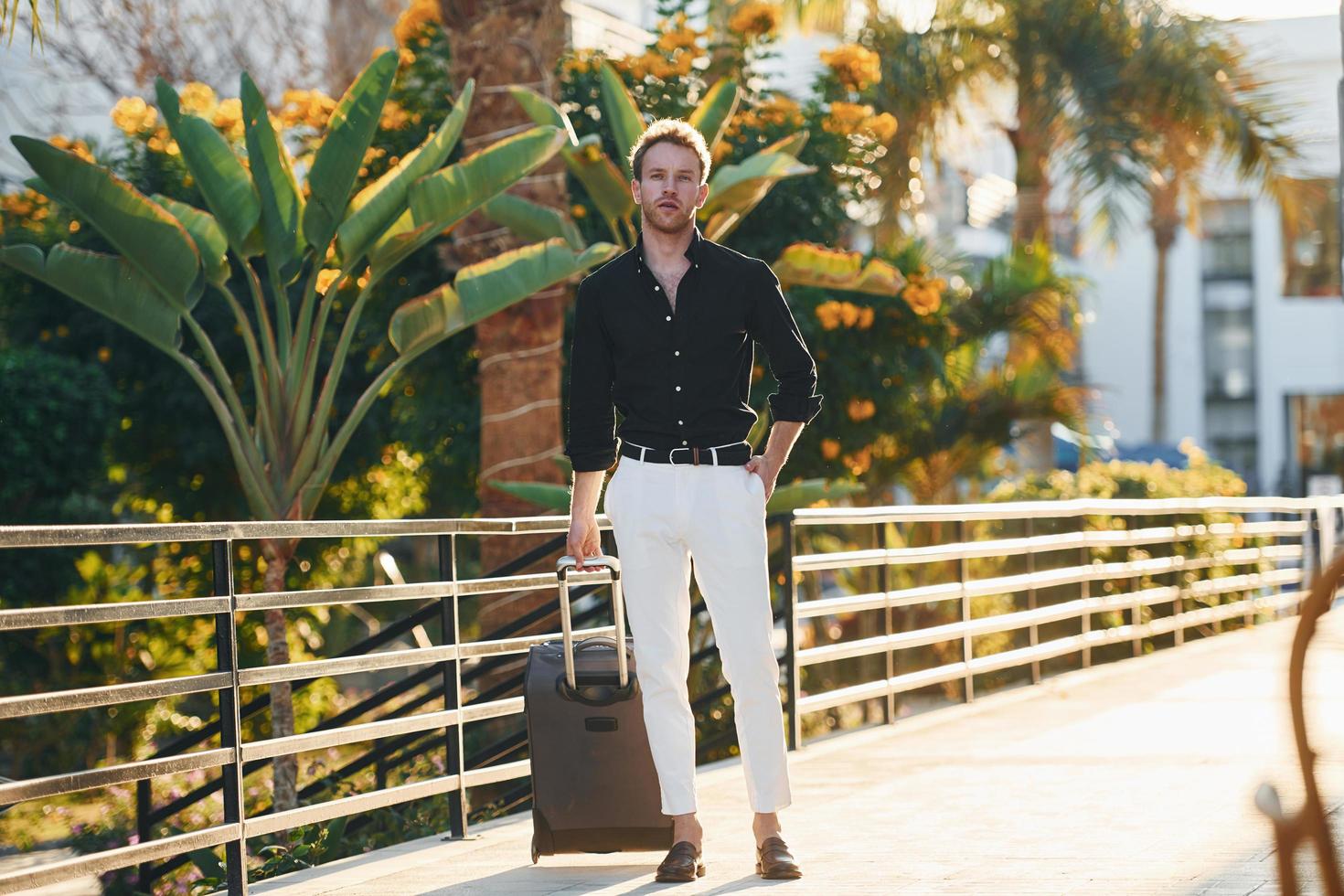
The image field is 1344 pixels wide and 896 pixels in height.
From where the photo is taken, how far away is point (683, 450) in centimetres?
→ 512

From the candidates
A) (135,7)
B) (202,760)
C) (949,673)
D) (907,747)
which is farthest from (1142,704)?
(135,7)

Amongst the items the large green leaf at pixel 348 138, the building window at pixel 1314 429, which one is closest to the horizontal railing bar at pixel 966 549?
the large green leaf at pixel 348 138

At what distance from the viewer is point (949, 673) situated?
33.1 feet

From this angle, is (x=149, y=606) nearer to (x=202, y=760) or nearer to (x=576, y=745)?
(x=202, y=760)

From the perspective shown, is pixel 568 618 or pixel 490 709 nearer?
pixel 568 618

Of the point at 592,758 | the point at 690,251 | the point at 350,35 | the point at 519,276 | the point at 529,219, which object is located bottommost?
A: the point at 592,758

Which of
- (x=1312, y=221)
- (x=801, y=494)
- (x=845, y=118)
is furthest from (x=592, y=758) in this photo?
(x=1312, y=221)

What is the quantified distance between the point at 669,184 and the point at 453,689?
87.5 inches

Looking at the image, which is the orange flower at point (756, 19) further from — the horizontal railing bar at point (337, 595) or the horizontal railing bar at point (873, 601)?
the horizontal railing bar at point (337, 595)

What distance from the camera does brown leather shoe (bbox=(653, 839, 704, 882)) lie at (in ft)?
17.3

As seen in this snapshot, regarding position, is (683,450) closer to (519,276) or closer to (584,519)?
(584,519)

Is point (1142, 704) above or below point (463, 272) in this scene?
below

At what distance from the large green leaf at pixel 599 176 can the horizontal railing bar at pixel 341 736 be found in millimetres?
3834

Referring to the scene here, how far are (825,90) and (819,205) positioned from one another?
842 mm
